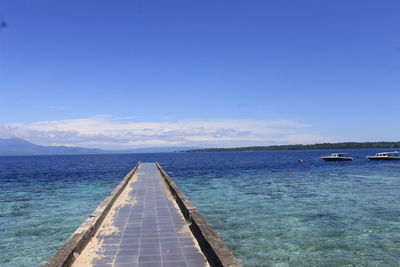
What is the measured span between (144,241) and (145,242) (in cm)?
9

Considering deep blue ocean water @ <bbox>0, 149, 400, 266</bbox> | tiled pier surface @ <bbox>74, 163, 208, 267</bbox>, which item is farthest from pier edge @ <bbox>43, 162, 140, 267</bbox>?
deep blue ocean water @ <bbox>0, 149, 400, 266</bbox>

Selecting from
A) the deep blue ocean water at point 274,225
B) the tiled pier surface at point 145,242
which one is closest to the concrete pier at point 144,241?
the tiled pier surface at point 145,242

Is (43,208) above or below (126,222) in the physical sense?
below

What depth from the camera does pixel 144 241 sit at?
25.9ft

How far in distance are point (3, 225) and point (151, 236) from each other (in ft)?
33.9

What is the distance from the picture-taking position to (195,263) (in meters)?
6.46

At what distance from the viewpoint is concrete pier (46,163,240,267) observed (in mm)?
6445

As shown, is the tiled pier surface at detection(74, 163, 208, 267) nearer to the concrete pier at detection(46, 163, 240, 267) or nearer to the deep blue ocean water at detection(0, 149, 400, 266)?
the concrete pier at detection(46, 163, 240, 267)

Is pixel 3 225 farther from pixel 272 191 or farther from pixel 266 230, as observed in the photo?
pixel 272 191

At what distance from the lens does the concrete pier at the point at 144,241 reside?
6.45 meters

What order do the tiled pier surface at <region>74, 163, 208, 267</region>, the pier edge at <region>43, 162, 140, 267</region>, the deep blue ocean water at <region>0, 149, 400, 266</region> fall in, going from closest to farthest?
the pier edge at <region>43, 162, 140, 267</region> < the tiled pier surface at <region>74, 163, 208, 267</region> < the deep blue ocean water at <region>0, 149, 400, 266</region>

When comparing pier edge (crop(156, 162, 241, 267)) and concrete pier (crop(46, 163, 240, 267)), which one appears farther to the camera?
concrete pier (crop(46, 163, 240, 267))

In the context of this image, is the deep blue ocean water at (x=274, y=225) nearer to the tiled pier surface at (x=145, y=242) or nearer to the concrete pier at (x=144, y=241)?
the concrete pier at (x=144, y=241)

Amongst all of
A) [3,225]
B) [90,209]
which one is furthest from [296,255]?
[3,225]
